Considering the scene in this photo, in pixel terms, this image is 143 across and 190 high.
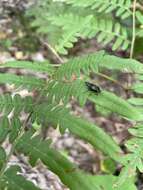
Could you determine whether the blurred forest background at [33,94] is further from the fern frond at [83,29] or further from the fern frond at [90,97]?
the fern frond at [90,97]

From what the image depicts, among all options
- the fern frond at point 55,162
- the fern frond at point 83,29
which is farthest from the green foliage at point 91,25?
the fern frond at point 55,162

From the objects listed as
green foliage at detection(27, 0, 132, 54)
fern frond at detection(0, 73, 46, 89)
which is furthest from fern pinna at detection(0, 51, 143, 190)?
green foliage at detection(27, 0, 132, 54)

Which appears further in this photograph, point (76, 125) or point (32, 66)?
point (32, 66)

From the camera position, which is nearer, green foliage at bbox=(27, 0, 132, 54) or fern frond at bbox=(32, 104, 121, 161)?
fern frond at bbox=(32, 104, 121, 161)

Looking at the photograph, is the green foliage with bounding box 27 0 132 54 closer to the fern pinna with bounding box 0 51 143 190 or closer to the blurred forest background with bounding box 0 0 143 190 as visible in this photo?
the fern pinna with bounding box 0 51 143 190

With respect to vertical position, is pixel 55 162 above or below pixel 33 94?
above

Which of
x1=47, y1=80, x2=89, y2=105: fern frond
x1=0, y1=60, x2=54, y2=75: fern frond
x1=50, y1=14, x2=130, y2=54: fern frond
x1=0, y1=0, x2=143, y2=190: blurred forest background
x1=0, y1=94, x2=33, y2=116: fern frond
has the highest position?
x1=50, y1=14, x2=130, y2=54: fern frond

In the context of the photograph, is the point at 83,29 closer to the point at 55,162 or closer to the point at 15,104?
the point at 15,104

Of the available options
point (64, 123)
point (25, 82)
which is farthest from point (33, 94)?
point (64, 123)

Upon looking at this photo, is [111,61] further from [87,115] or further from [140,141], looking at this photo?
[87,115]

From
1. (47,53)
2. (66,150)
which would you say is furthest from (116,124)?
(47,53)
